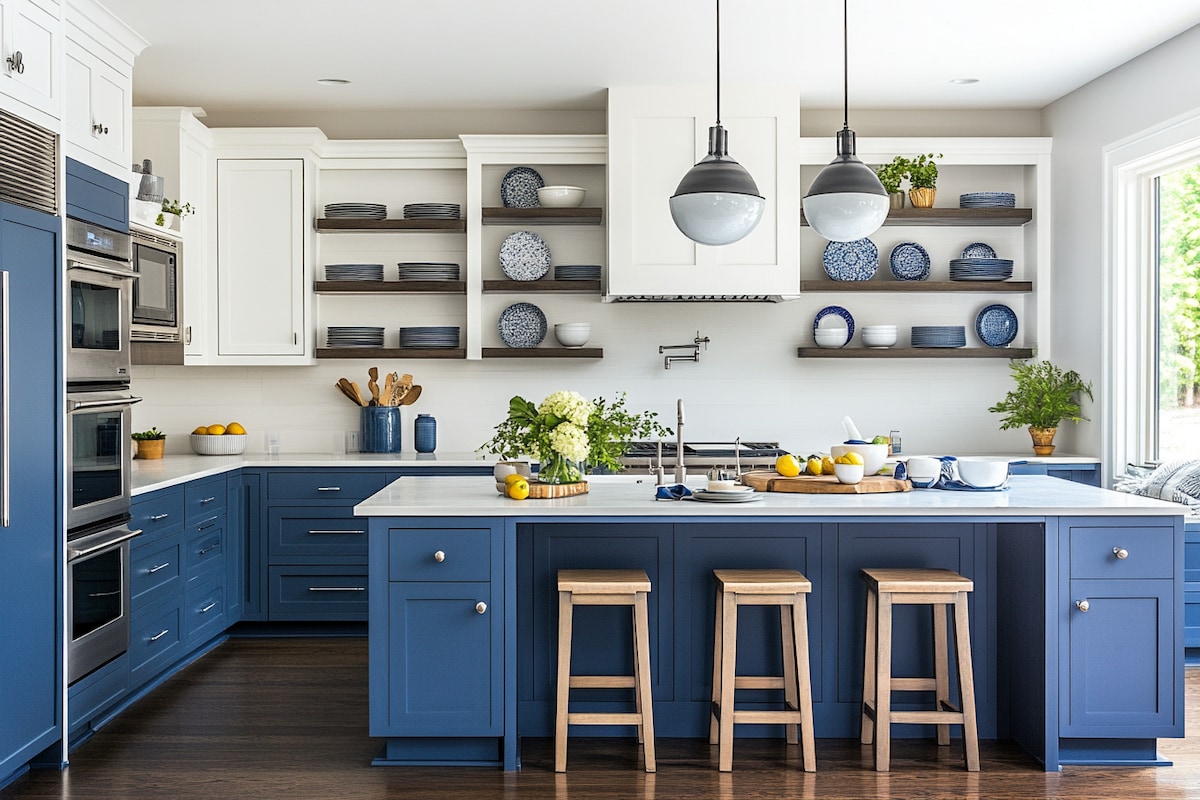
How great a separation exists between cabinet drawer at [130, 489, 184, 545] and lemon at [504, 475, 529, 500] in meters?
1.65

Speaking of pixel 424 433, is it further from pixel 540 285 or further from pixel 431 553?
pixel 431 553

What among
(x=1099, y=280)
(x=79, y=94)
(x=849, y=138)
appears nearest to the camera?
(x=849, y=138)

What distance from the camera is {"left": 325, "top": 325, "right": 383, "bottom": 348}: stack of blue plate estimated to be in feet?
19.3

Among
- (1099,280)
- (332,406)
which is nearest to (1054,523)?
A: (1099,280)

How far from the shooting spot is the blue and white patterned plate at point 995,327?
20.0 ft

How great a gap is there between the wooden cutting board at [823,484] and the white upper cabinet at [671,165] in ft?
6.32

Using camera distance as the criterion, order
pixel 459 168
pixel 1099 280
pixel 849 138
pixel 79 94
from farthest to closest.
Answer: pixel 459 168 → pixel 1099 280 → pixel 79 94 → pixel 849 138

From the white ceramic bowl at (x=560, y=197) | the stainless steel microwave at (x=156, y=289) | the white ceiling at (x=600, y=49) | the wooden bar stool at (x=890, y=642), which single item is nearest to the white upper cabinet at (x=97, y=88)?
the white ceiling at (x=600, y=49)

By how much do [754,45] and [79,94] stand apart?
2864mm

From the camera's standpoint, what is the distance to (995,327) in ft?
20.0

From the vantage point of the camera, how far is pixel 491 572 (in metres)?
3.47

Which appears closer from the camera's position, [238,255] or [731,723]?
[731,723]

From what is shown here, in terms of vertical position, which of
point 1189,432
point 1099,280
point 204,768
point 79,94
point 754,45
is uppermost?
point 754,45

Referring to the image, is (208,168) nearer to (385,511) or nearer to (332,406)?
(332,406)
